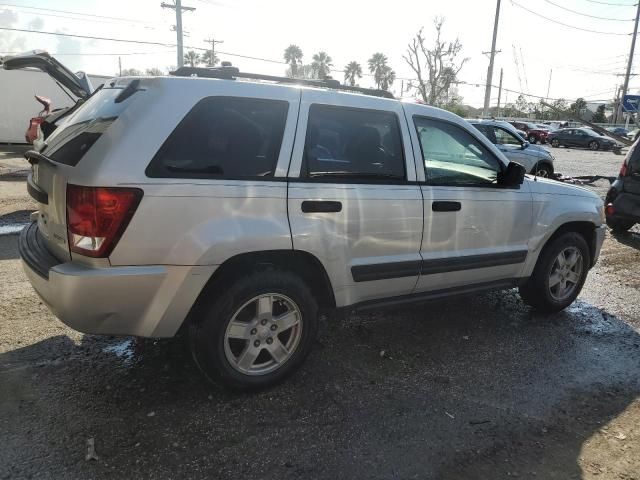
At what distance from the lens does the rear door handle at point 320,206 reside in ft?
9.98

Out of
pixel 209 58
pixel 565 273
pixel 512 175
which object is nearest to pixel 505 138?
pixel 565 273

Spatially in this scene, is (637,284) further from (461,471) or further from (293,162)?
(293,162)

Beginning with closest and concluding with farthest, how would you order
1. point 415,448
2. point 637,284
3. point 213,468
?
point 213,468, point 415,448, point 637,284

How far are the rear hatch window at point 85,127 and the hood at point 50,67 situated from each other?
4.24 m

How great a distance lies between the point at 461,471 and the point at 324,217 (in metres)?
1.60

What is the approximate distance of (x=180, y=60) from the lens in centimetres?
2620

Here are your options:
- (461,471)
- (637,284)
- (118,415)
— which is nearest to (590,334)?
(637,284)

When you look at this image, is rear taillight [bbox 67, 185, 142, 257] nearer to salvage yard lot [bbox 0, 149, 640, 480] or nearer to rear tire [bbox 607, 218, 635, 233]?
salvage yard lot [bbox 0, 149, 640, 480]

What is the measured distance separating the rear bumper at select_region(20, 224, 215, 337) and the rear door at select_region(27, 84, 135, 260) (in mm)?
187

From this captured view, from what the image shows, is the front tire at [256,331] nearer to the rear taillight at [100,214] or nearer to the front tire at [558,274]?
the rear taillight at [100,214]

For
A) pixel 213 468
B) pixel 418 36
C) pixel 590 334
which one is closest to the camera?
pixel 213 468

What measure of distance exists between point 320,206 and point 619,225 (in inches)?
273

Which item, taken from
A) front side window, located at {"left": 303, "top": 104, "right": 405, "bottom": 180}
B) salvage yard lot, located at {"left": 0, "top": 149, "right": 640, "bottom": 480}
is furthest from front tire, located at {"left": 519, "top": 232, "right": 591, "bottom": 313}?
front side window, located at {"left": 303, "top": 104, "right": 405, "bottom": 180}

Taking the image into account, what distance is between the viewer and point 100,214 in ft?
8.37
